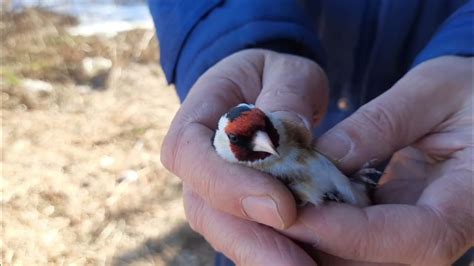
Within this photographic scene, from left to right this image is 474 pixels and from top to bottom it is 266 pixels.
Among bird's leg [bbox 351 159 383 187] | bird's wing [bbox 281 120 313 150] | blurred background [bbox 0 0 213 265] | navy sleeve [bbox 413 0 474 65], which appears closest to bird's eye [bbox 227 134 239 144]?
bird's wing [bbox 281 120 313 150]

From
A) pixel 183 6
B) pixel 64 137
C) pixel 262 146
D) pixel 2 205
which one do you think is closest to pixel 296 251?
pixel 262 146

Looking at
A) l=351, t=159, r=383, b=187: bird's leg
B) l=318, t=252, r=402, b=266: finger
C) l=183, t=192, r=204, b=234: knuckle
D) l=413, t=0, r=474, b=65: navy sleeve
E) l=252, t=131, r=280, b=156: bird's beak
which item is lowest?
l=183, t=192, r=204, b=234: knuckle

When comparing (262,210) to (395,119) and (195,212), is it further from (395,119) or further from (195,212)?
(395,119)

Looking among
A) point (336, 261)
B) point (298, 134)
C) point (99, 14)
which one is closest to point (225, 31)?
point (298, 134)

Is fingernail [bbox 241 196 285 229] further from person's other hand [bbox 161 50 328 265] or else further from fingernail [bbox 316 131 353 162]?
fingernail [bbox 316 131 353 162]

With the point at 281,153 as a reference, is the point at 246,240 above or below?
below

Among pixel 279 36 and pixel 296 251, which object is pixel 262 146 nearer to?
pixel 296 251

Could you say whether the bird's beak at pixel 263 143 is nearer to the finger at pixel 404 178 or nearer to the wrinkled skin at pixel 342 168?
the wrinkled skin at pixel 342 168
